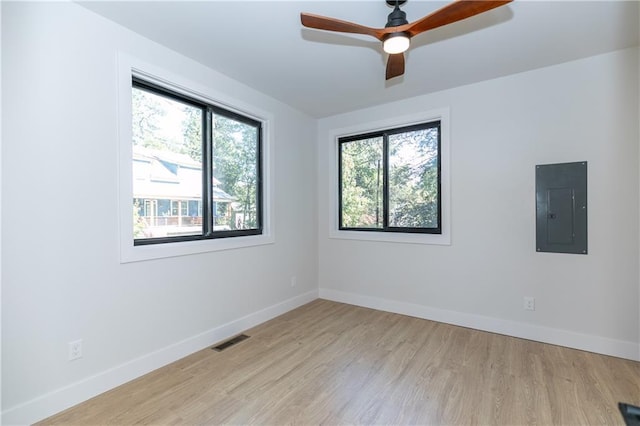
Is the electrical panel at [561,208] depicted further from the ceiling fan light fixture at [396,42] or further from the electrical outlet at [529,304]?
the ceiling fan light fixture at [396,42]

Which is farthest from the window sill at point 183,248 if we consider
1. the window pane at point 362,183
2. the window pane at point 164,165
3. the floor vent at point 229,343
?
the window pane at point 362,183

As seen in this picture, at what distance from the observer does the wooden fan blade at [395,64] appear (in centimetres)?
206

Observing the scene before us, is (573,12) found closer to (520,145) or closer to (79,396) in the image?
(520,145)

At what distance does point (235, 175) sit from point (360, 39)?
1765 millimetres

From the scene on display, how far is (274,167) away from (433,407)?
2.72 meters

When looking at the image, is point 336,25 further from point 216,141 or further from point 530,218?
point 530,218

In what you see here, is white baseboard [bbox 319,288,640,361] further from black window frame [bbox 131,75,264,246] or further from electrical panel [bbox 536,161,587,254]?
black window frame [bbox 131,75,264,246]

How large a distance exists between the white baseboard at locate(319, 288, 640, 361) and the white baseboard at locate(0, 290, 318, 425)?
1496 mm

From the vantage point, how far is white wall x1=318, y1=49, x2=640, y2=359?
98.0 inches

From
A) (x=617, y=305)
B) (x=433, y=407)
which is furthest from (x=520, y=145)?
(x=433, y=407)

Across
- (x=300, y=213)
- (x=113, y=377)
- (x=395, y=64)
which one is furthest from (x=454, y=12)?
(x=113, y=377)

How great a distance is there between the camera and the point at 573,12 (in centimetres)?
201

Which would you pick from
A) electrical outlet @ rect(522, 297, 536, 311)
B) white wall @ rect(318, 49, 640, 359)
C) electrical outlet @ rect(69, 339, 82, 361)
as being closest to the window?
white wall @ rect(318, 49, 640, 359)

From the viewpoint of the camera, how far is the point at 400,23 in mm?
1776
